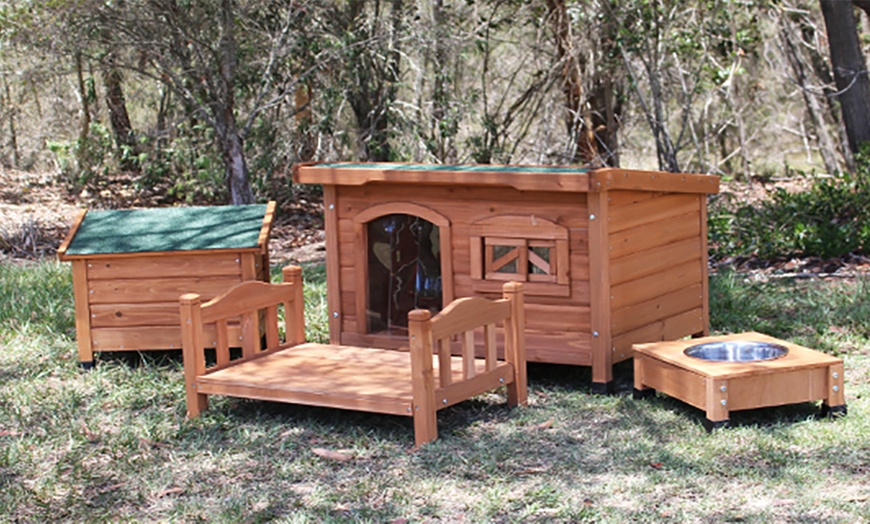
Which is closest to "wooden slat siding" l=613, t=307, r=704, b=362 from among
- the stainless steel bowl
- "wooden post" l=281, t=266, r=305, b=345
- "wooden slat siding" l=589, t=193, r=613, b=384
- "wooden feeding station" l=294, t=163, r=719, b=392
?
"wooden feeding station" l=294, t=163, r=719, b=392

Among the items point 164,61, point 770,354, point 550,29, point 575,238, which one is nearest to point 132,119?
point 164,61

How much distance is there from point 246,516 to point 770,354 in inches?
108

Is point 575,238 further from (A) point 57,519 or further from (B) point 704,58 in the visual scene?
(B) point 704,58

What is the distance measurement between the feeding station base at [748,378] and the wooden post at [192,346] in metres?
2.28

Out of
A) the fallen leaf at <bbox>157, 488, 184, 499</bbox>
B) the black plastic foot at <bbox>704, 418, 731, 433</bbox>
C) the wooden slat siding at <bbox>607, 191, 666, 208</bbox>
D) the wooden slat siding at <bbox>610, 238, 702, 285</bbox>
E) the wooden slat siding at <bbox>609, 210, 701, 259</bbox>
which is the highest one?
the wooden slat siding at <bbox>607, 191, 666, 208</bbox>

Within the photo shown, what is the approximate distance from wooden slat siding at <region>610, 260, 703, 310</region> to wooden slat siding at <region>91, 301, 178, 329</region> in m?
2.66

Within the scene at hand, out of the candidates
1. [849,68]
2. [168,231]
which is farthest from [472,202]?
[849,68]

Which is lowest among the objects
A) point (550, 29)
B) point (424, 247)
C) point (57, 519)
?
point (57, 519)

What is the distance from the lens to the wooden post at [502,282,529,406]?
5.58 metres

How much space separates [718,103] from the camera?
1709 cm

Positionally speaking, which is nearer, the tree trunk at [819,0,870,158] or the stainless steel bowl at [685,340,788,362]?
the stainless steel bowl at [685,340,788,362]

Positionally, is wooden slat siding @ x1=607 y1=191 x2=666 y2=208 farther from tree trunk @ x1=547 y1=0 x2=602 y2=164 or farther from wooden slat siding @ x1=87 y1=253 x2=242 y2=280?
tree trunk @ x1=547 y1=0 x2=602 y2=164

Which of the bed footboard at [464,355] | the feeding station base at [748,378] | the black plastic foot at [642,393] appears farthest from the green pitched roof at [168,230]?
the feeding station base at [748,378]

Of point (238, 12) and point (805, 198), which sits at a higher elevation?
point (238, 12)
